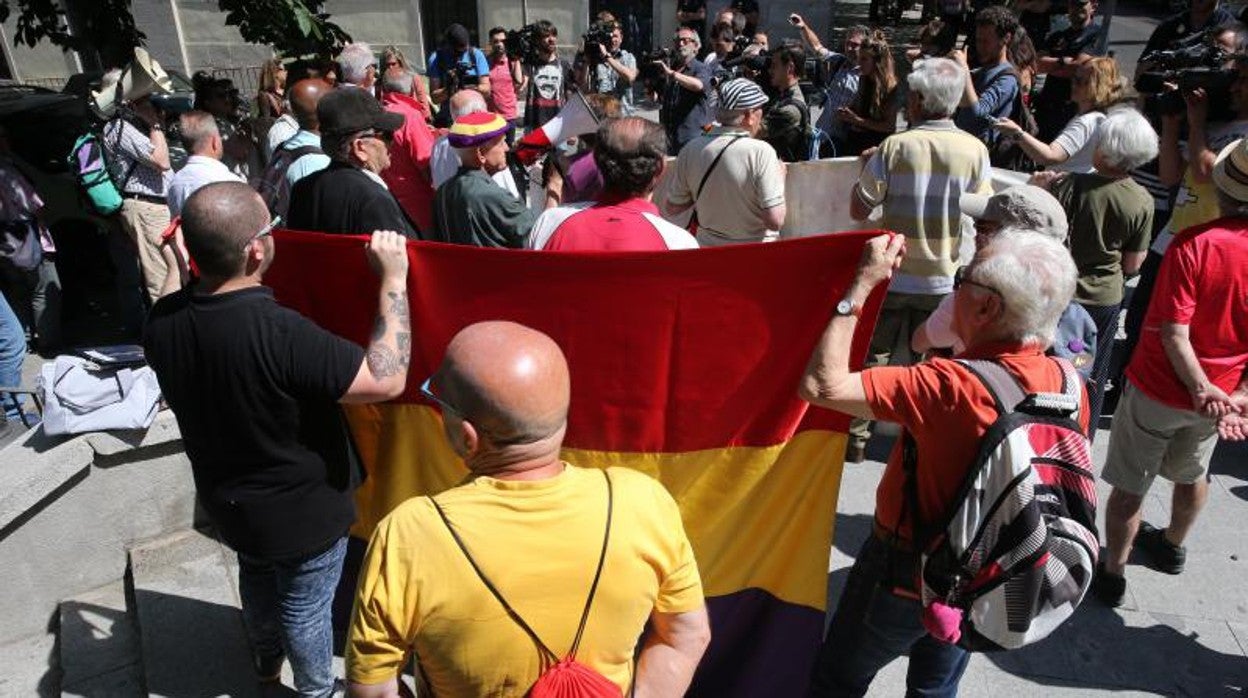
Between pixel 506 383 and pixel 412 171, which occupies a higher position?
pixel 506 383

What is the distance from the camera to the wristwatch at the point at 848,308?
220 cm

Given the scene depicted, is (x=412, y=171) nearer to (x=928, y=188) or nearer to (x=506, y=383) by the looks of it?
(x=928, y=188)

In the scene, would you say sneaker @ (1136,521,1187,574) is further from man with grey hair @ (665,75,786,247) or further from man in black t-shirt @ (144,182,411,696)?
man in black t-shirt @ (144,182,411,696)

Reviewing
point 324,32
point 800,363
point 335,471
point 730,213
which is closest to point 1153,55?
point 730,213

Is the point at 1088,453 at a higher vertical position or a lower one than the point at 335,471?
higher

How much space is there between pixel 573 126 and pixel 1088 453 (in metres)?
3.03

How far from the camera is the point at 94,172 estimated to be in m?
5.14

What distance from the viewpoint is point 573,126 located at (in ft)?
14.4

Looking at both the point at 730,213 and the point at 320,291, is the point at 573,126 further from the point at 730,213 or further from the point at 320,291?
the point at 320,291

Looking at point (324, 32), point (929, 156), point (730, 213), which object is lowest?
point (730, 213)

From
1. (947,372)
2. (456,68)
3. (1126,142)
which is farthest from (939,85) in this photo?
(456,68)

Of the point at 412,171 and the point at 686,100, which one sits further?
the point at 686,100

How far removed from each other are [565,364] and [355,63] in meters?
5.13

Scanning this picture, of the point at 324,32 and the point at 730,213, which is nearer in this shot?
the point at 730,213
